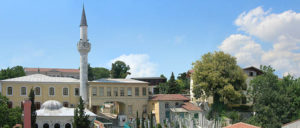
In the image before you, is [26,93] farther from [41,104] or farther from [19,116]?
[19,116]

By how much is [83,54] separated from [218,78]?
56.0 feet

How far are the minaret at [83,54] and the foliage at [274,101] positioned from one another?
67.3 ft

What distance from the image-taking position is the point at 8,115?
33.4 metres

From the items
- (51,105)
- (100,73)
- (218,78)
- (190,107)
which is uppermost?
(100,73)

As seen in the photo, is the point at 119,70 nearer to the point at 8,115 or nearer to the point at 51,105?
the point at 51,105

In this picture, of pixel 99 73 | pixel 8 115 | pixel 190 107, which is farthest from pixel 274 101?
pixel 99 73

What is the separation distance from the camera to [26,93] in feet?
136

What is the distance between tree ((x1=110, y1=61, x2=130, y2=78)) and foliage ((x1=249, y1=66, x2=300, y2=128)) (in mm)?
39852

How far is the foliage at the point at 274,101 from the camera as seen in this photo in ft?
126

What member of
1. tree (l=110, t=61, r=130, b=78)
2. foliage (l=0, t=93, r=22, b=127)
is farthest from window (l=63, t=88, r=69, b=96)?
tree (l=110, t=61, r=130, b=78)

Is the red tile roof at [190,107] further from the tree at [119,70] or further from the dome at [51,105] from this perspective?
the tree at [119,70]

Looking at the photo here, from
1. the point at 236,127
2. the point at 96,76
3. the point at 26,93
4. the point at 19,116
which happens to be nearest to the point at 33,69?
the point at 96,76

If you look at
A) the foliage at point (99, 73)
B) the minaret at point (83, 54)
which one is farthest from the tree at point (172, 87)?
the foliage at point (99, 73)

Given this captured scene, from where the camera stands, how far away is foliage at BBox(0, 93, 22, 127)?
32.2 metres
